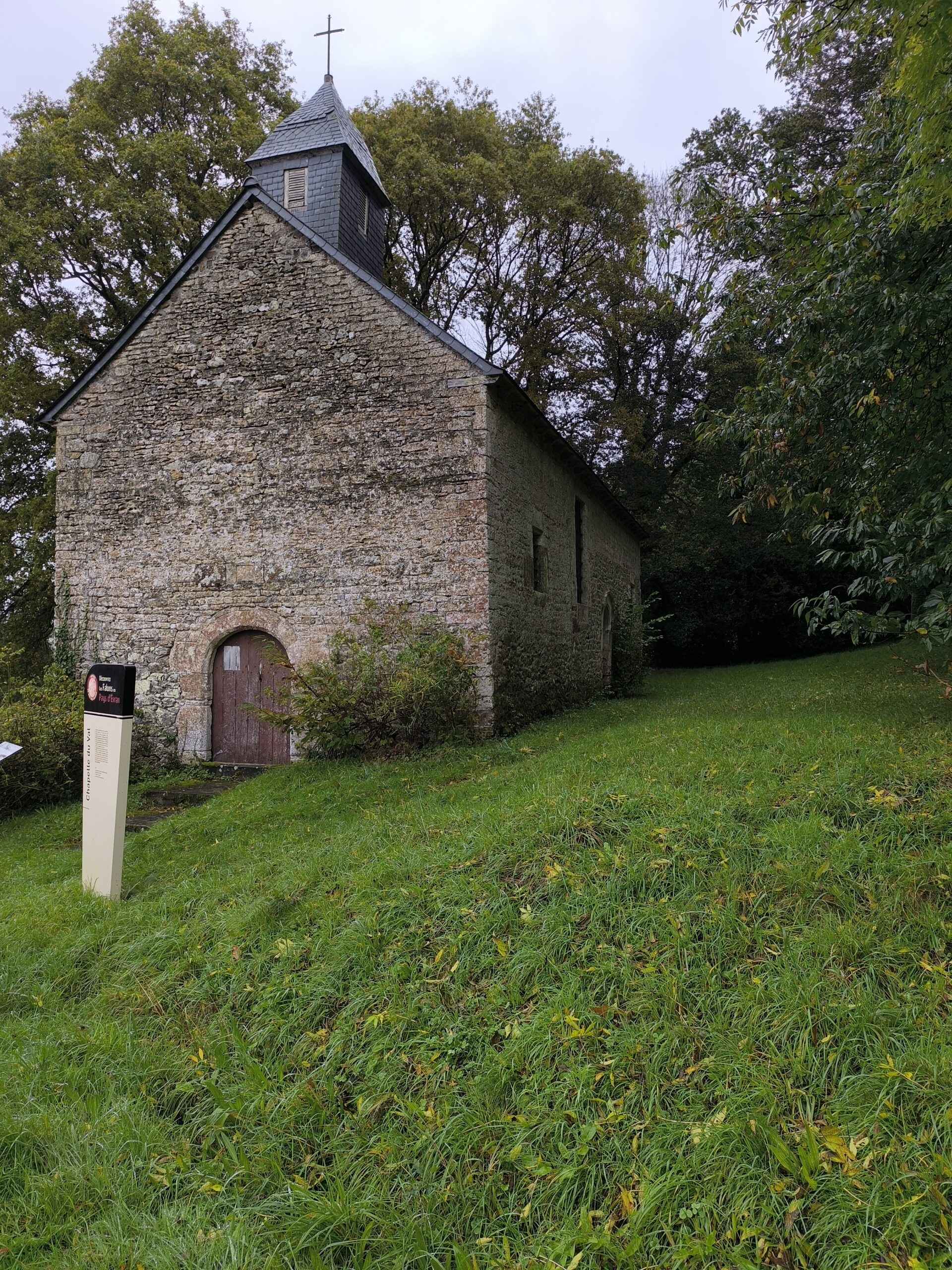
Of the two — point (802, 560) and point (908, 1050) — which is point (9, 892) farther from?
point (802, 560)

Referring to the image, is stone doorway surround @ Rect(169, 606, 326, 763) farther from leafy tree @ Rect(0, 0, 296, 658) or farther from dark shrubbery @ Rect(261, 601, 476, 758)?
leafy tree @ Rect(0, 0, 296, 658)

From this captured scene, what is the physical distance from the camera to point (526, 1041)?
3012mm

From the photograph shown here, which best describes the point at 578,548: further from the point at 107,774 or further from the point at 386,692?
the point at 107,774

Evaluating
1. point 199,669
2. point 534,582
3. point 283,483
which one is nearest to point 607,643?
point 534,582

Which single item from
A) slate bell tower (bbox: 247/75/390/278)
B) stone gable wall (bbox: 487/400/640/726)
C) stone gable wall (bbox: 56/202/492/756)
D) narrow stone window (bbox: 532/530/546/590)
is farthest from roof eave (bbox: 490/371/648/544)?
slate bell tower (bbox: 247/75/390/278)

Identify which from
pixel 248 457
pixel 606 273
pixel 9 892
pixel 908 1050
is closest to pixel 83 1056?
pixel 9 892

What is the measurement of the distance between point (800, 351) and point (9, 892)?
28.2 feet

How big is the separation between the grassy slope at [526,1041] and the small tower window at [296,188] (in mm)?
11648

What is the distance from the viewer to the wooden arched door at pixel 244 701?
10328mm

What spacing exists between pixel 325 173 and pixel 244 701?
8960 millimetres

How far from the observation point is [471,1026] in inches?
125

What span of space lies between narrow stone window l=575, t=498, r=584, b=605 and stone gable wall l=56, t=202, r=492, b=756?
18.3 ft

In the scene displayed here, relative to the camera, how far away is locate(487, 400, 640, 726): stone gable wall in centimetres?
976

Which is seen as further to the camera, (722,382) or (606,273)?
(722,382)
